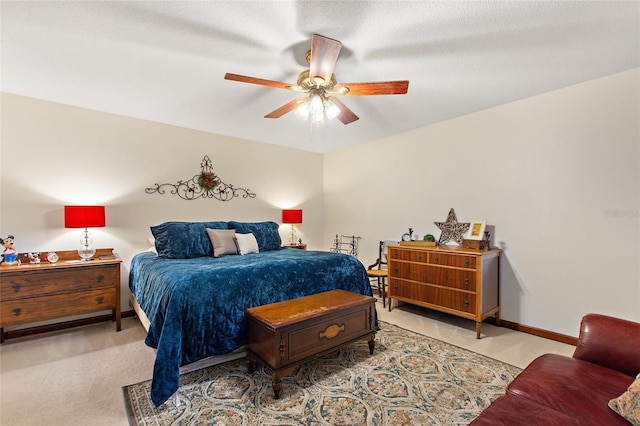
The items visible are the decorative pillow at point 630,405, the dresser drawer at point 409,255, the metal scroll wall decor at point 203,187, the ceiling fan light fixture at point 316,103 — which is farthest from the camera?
the metal scroll wall decor at point 203,187

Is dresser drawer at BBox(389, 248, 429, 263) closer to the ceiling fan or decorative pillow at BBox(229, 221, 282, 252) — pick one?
decorative pillow at BBox(229, 221, 282, 252)

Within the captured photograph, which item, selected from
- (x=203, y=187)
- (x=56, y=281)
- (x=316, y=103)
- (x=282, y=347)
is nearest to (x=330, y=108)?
(x=316, y=103)

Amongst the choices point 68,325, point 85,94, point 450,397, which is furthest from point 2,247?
point 450,397

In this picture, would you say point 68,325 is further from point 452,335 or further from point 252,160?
point 452,335

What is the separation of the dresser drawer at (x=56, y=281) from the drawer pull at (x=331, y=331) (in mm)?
2438

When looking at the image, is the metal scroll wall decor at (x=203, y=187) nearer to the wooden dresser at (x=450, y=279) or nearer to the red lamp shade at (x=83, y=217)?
the red lamp shade at (x=83, y=217)

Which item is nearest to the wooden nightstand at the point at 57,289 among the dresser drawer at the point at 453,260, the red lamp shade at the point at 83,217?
the red lamp shade at the point at 83,217

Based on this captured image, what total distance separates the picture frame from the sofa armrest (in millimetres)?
1791

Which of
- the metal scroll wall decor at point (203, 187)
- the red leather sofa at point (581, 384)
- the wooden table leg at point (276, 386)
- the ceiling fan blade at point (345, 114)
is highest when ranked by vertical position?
the ceiling fan blade at point (345, 114)

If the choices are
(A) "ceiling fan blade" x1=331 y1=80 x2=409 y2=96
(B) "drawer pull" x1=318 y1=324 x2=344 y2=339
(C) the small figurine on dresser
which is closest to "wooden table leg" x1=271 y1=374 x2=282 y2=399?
(B) "drawer pull" x1=318 y1=324 x2=344 y2=339

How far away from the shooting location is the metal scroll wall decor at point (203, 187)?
4172 mm

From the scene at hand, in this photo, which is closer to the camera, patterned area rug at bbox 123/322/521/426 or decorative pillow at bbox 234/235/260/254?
patterned area rug at bbox 123/322/521/426

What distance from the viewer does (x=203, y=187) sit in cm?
442

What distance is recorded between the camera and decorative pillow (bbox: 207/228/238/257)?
3.53 meters
